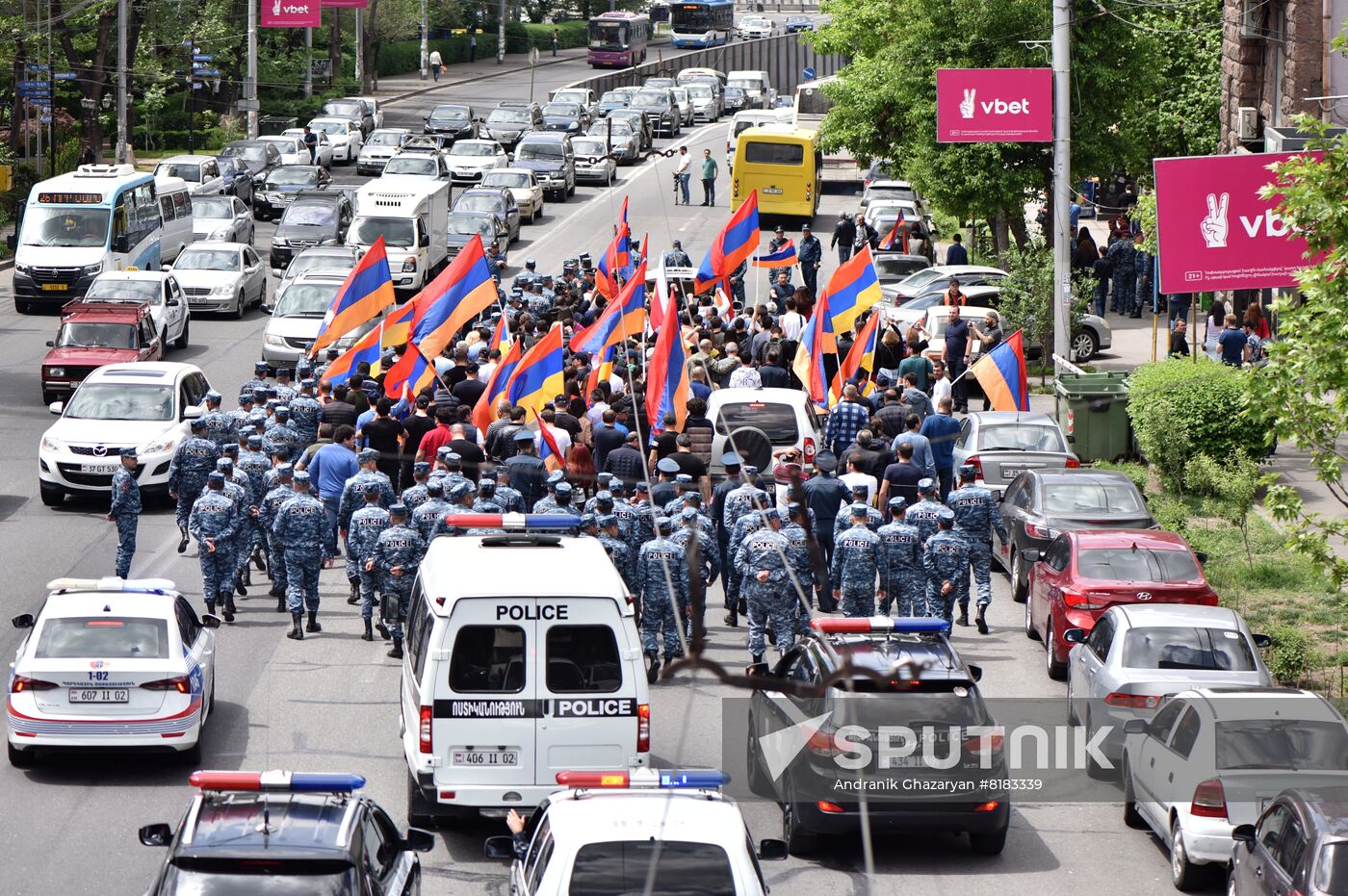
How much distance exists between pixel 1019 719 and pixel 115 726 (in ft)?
24.2

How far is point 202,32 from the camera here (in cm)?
6675

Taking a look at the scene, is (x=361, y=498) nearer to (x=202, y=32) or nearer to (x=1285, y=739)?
(x=1285, y=739)

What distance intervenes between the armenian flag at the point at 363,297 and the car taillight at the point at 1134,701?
11.9 metres

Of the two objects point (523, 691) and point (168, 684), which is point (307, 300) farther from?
point (523, 691)

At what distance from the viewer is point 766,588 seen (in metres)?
16.7

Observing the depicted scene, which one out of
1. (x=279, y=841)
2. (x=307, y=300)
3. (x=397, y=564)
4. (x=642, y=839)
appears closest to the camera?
(x=642, y=839)

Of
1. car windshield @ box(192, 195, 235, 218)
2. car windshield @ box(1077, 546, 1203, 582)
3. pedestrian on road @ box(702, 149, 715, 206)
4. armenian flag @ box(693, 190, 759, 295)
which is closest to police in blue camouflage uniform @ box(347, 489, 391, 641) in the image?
car windshield @ box(1077, 546, 1203, 582)

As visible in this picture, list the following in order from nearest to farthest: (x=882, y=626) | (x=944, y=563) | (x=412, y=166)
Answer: (x=882, y=626) → (x=944, y=563) → (x=412, y=166)

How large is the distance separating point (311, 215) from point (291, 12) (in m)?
24.2

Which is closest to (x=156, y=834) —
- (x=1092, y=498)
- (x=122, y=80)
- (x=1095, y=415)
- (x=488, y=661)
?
(x=488, y=661)

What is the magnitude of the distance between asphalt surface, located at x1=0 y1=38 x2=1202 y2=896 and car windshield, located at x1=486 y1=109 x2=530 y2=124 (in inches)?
1514

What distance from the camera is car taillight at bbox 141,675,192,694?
14.1 meters

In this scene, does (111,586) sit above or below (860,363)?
below

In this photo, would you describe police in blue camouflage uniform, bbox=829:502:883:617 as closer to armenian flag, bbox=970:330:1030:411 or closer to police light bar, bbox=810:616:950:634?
police light bar, bbox=810:616:950:634
